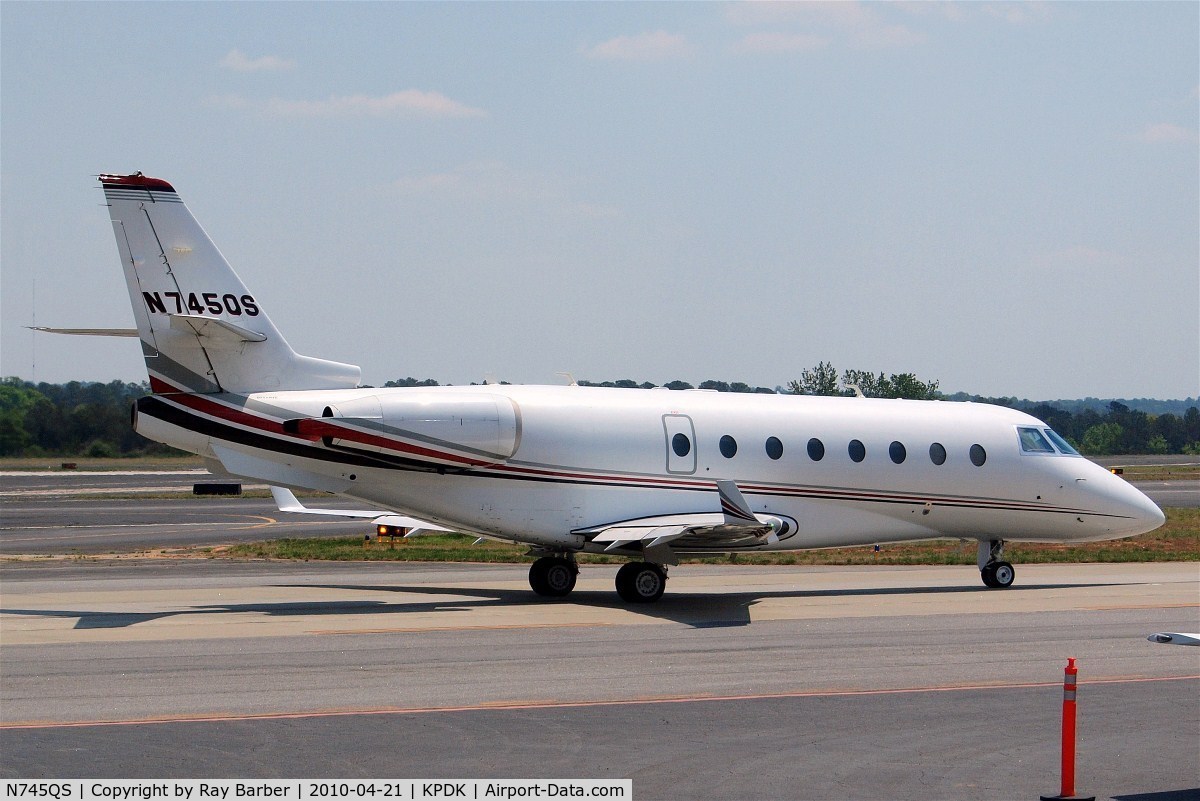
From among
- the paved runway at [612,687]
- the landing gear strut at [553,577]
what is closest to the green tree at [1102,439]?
the paved runway at [612,687]

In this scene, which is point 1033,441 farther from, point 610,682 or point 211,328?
point 211,328

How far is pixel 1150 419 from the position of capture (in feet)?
403

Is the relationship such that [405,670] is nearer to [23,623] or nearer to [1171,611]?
[23,623]

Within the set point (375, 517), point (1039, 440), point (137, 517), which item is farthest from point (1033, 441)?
point (137, 517)

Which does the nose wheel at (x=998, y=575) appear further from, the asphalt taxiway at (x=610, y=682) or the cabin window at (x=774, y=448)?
the cabin window at (x=774, y=448)

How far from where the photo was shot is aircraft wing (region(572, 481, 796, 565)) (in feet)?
66.9

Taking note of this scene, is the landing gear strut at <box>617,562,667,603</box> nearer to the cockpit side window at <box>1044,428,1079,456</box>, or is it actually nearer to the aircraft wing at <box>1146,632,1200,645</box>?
the cockpit side window at <box>1044,428,1079,456</box>

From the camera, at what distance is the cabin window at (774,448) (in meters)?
23.2

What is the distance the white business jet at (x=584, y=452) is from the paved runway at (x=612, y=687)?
4.31ft

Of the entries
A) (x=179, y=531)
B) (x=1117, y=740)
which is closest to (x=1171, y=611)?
(x=1117, y=740)

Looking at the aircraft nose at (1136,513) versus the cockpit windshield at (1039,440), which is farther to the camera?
the aircraft nose at (1136,513)

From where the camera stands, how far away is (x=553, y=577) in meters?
22.9

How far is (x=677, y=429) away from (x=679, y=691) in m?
9.26

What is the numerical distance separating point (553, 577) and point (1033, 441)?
9852mm
